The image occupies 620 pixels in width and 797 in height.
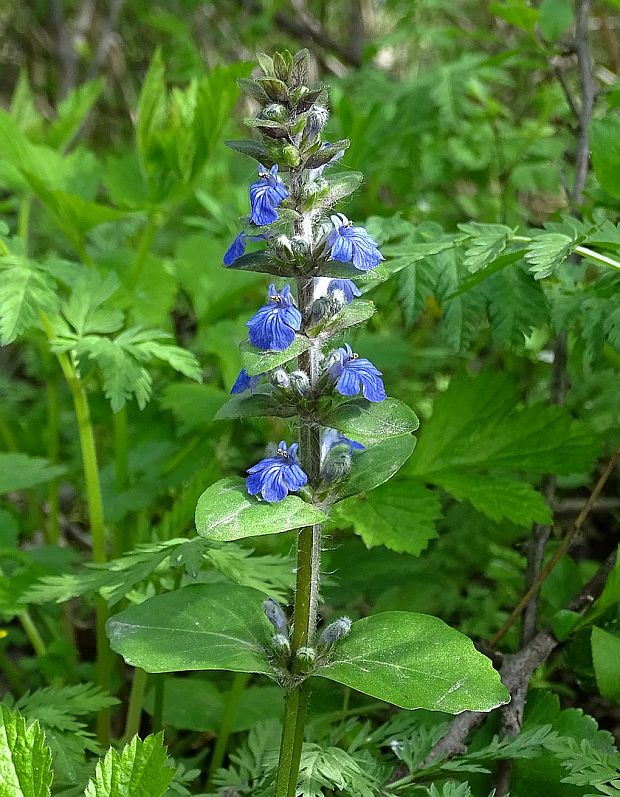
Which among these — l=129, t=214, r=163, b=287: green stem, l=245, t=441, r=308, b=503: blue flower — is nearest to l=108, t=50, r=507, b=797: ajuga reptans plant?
l=245, t=441, r=308, b=503: blue flower

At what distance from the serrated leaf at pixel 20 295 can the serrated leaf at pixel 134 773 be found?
100cm

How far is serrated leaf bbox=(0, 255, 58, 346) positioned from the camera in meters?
1.92

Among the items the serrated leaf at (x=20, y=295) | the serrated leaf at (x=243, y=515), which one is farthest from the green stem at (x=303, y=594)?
the serrated leaf at (x=20, y=295)

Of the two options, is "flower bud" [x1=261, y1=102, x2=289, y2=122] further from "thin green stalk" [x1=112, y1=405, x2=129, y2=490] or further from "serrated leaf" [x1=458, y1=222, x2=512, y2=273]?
"thin green stalk" [x1=112, y1=405, x2=129, y2=490]

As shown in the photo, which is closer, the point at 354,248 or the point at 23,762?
the point at 23,762

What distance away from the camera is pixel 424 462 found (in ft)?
7.55

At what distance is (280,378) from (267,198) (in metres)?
0.33

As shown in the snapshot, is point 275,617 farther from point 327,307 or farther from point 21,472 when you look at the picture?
point 21,472

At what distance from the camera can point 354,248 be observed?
146cm

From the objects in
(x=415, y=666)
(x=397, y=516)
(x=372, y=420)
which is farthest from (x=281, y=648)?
(x=397, y=516)

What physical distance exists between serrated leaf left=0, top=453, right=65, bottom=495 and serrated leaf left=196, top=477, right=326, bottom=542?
3.38 feet

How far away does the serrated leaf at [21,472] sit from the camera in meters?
2.29

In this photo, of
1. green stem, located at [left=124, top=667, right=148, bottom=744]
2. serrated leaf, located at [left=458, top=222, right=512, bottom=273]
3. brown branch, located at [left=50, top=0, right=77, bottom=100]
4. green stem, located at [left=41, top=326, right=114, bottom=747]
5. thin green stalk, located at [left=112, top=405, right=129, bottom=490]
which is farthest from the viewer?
brown branch, located at [left=50, top=0, right=77, bottom=100]

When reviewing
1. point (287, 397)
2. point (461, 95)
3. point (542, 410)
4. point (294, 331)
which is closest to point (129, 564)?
point (287, 397)
